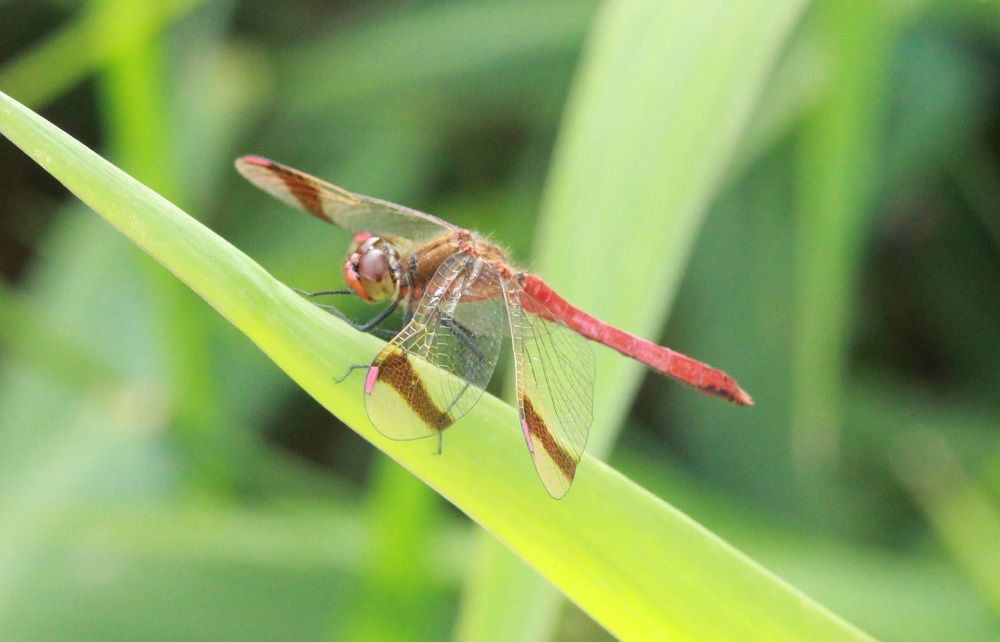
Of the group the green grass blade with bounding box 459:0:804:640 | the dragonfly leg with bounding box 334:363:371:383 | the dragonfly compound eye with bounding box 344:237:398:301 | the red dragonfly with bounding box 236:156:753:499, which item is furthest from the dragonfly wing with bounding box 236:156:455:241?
the dragonfly leg with bounding box 334:363:371:383

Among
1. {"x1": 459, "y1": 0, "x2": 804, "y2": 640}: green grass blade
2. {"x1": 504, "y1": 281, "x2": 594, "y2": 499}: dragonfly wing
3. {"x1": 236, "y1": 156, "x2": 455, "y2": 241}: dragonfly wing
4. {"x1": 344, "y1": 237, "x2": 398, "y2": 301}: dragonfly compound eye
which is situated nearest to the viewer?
{"x1": 504, "y1": 281, "x2": 594, "y2": 499}: dragonfly wing

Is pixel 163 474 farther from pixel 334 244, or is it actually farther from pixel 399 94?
pixel 399 94

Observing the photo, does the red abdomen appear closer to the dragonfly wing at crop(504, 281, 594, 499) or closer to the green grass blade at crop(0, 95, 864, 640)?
the dragonfly wing at crop(504, 281, 594, 499)

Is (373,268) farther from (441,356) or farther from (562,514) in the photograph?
(562,514)

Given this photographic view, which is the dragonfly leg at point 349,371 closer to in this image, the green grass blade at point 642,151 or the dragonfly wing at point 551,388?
the dragonfly wing at point 551,388

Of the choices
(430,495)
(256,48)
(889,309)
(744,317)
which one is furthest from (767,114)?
(256,48)

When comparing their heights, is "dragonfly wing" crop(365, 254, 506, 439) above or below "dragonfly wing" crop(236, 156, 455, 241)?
below

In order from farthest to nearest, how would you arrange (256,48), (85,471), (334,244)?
(256,48)
(334,244)
(85,471)

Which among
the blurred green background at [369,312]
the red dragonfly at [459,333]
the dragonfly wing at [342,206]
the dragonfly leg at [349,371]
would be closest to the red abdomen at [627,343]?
the red dragonfly at [459,333]
